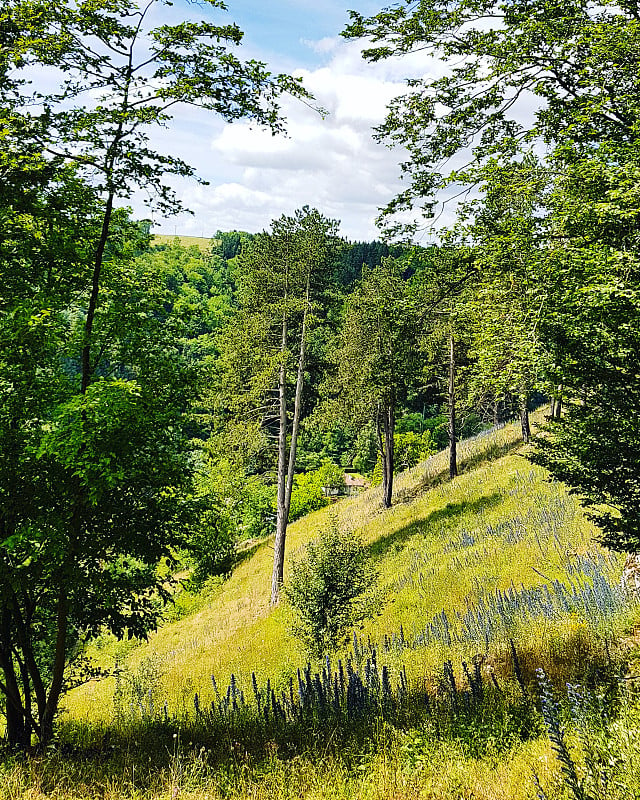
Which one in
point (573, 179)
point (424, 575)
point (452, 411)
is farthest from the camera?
point (452, 411)

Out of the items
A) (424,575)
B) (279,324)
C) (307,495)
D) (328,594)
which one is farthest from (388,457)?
(307,495)

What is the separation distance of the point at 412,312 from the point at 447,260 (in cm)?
78

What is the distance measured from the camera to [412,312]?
22.0 ft

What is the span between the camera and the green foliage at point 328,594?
1078 cm

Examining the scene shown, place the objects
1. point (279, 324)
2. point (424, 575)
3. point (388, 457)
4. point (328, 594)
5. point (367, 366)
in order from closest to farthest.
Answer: point (328, 594)
point (424, 575)
point (279, 324)
point (367, 366)
point (388, 457)

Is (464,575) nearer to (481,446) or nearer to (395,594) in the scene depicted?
(395,594)

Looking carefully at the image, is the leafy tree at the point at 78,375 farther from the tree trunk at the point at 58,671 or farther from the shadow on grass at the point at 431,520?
the shadow on grass at the point at 431,520

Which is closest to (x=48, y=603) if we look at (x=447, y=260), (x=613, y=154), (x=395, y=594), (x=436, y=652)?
(x=436, y=652)

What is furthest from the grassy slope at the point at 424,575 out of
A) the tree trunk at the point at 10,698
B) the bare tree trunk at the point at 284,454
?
the tree trunk at the point at 10,698

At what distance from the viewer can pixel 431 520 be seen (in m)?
19.4

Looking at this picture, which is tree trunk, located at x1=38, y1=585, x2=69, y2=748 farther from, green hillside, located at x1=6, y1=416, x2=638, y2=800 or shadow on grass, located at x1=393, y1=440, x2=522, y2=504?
shadow on grass, located at x1=393, y1=440, x2=522, y2=504

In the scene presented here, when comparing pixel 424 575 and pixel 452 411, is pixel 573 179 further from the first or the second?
pixel 452 411

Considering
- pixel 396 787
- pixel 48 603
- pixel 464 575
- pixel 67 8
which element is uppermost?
pixel 67 8

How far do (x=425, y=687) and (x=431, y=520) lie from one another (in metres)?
13.0
